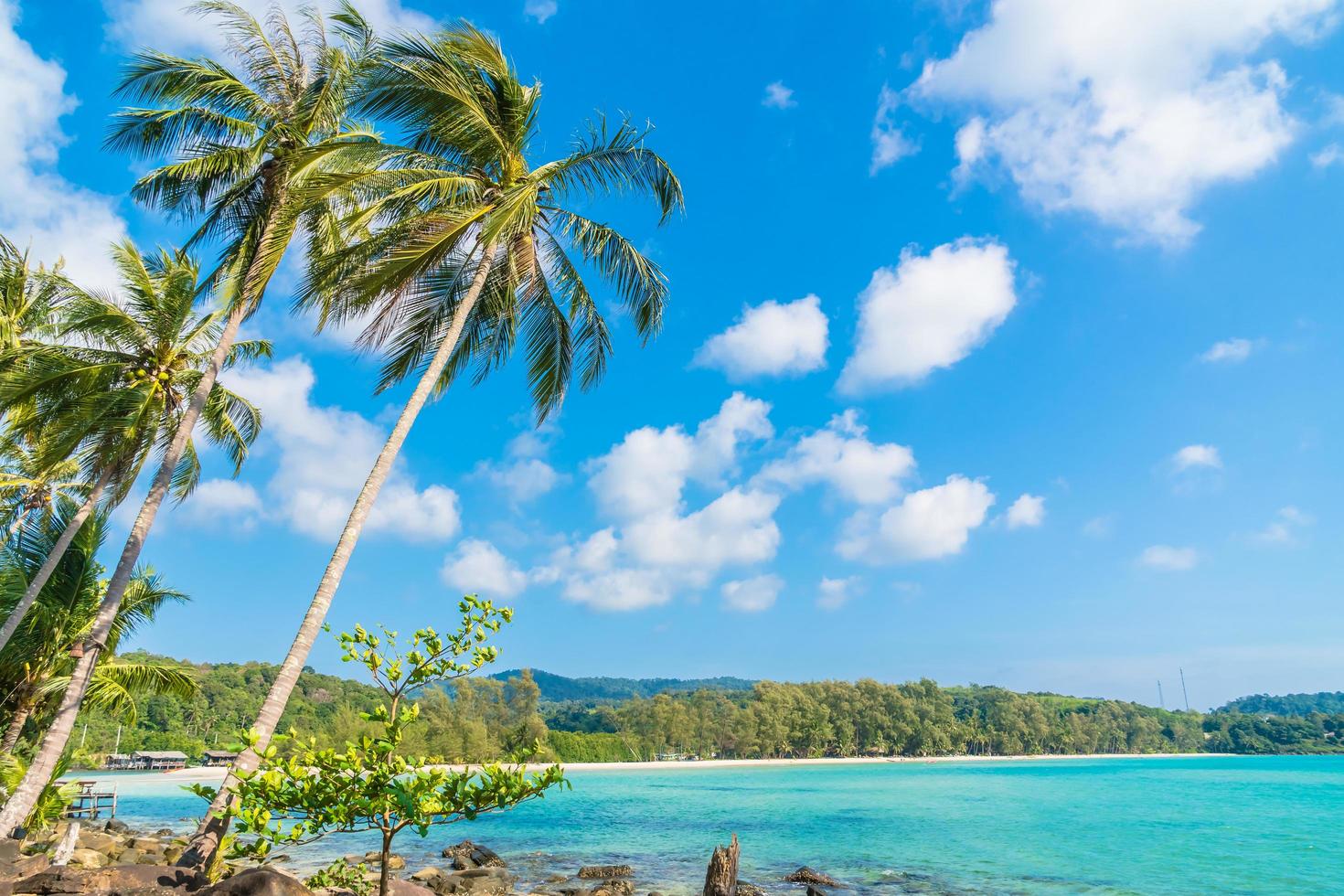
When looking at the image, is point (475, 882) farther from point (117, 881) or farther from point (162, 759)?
point (162, 759)

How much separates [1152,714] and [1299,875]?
14678 centimetres

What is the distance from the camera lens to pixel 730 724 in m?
103

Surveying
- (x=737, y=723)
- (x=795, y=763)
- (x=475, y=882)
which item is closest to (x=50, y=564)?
(x=475, y=882)

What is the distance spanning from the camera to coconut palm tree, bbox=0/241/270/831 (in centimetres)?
1226

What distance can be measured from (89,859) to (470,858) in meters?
10.9

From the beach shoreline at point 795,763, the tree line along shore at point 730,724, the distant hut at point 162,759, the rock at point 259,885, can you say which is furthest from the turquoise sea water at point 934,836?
the tree line along shore at point 730,724

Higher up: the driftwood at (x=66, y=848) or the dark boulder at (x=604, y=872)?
the driftwood at (x=66, y=848)


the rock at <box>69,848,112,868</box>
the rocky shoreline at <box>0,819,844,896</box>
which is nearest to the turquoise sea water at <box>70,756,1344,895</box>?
the rocky shoreline at <box>0,819,844,896</box>

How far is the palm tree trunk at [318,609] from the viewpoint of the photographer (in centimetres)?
727

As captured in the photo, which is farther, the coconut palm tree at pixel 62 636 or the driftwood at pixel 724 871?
the coconut palm tree at pixel 62 636

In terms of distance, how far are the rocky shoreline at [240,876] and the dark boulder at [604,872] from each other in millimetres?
23

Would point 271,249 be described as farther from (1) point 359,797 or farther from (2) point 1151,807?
(2) point 1151,807

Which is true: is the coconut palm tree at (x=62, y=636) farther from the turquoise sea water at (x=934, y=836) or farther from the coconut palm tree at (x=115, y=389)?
the turquoise sea water at (x=934, y=836)

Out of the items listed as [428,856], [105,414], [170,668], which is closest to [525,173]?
[105,414]
